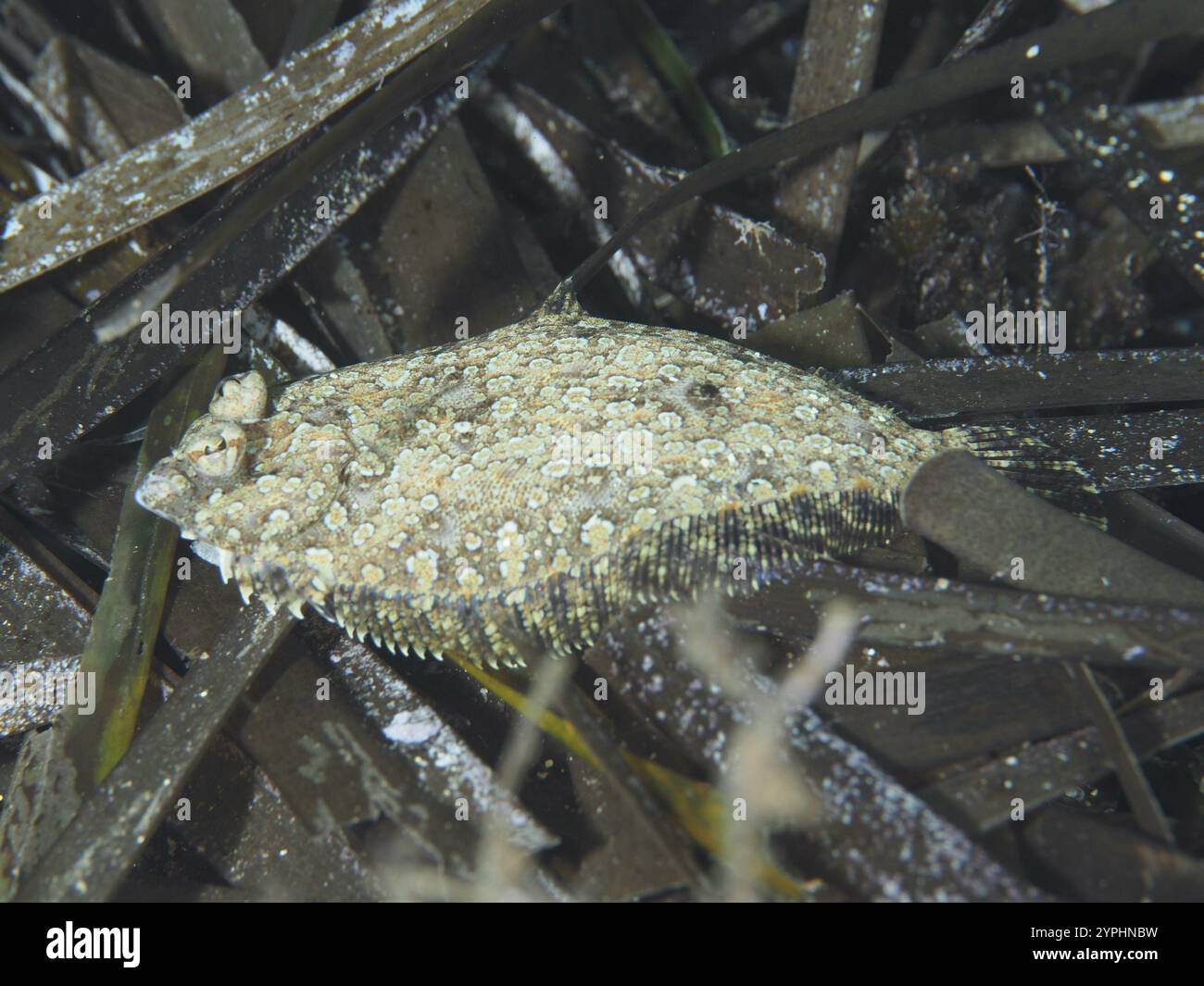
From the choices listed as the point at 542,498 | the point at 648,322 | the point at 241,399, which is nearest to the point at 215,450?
the point at 241,399

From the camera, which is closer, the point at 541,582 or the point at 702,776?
the point at 702,776

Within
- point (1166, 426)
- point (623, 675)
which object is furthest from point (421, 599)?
point (1166, 426)

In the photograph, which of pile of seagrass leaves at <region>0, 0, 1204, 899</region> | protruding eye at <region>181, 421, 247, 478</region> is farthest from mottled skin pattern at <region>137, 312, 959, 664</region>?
pile of seagrass leaves at <region>0, 0, 1204, 899</region>

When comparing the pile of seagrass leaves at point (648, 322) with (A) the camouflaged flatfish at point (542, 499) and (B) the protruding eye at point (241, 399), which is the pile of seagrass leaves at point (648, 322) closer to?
(A) the camouflaged flatfish at point (542, 499)

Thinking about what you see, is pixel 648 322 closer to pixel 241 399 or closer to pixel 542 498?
pixel 542 498

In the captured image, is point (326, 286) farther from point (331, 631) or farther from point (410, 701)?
point (410, 701)

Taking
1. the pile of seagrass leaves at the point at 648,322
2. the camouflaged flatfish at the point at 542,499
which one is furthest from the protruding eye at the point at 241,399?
the pile of seagrass leaves at the point at 648,322
